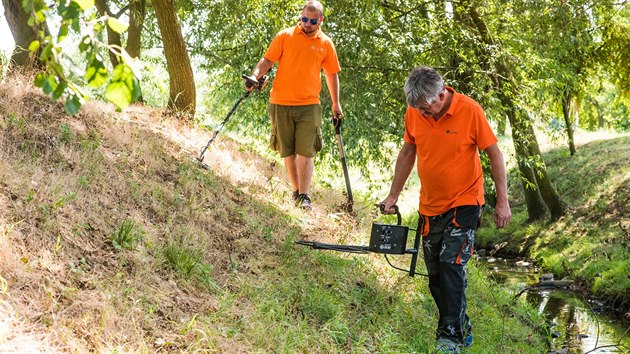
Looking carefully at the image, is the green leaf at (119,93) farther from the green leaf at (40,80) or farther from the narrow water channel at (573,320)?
the narrow water channel at (573,320)

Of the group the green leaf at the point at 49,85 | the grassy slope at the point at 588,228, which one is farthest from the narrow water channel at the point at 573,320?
the green leaf at the point at 49,85

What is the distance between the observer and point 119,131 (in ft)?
27.1

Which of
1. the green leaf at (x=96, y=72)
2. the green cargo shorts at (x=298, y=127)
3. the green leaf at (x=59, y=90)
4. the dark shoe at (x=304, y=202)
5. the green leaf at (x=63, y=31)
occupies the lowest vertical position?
the dark shoe at (x=304, y=202)

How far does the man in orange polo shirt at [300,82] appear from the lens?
811 cm

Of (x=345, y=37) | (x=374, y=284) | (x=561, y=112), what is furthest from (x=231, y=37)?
(x=561, y=112)

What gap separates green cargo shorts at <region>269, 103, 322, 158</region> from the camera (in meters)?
8.27

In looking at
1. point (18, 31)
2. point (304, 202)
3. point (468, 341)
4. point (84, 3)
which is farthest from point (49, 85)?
point (18, 31)

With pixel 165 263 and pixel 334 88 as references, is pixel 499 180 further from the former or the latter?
pixel 334 88

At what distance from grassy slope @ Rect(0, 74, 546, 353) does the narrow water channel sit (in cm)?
59

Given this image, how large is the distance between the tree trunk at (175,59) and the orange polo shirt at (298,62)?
2.94 m

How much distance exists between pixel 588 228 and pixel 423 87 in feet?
38.7

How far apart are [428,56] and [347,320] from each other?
7.63m

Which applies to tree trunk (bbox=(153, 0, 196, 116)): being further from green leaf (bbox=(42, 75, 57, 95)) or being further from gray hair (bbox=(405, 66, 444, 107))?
green leaf (bbox=(42, 75, 57, 95))

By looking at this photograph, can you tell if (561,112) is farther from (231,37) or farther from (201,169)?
(201,169)
